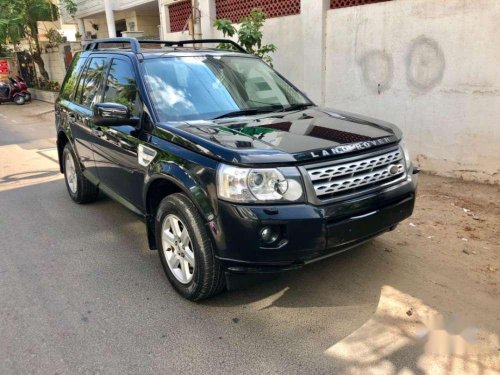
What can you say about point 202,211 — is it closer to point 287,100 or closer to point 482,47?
point 287,100

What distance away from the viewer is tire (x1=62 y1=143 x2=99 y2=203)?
546 centimetres

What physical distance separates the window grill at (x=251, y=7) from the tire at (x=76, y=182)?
15.8 ft

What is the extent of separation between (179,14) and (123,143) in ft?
30.0

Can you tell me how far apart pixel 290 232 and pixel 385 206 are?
0.84 meters

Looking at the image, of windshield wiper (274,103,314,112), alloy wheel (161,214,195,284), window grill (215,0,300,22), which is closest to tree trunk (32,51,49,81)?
window grill (215,0,300,22)

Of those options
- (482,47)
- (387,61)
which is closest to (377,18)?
(387,61)

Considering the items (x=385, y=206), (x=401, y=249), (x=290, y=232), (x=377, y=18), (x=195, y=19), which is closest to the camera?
(x=290, y=232)

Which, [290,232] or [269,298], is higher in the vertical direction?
[290,232]

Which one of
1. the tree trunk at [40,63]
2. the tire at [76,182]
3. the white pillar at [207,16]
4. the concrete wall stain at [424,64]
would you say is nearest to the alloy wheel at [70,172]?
the tire at [76,182]

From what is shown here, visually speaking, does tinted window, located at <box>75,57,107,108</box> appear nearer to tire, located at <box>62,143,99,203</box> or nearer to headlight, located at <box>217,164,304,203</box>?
tire, located at <box>62,143,99,203</box>

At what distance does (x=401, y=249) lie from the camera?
4.16 meters

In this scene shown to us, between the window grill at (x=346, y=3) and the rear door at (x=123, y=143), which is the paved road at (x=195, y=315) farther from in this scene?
the window grill at (x=346, y=3)

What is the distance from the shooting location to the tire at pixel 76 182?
5465mm

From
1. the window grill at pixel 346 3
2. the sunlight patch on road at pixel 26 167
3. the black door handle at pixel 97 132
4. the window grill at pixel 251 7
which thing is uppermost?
the window grill at pixel 251 7
